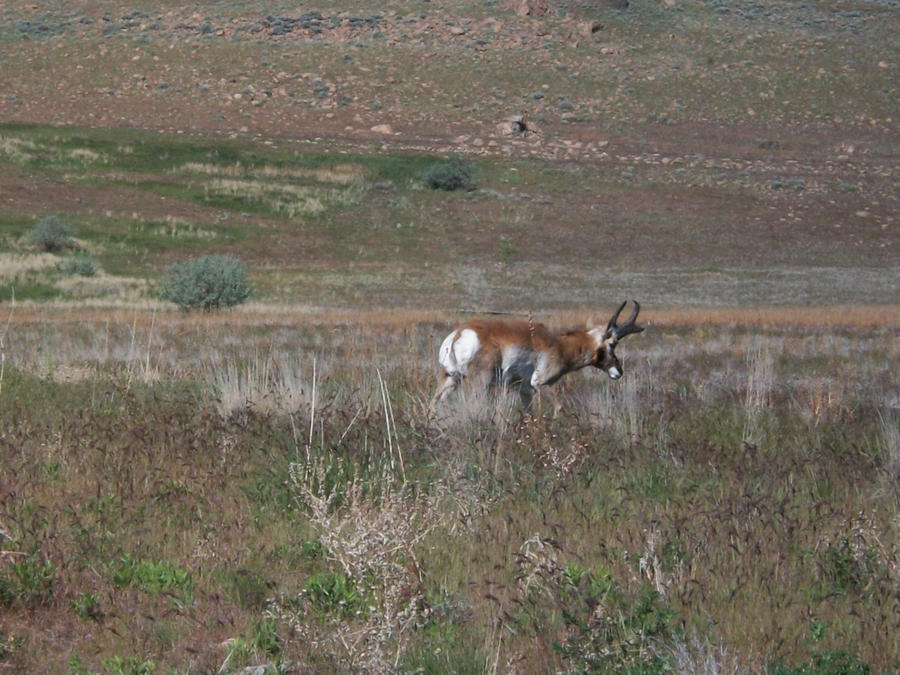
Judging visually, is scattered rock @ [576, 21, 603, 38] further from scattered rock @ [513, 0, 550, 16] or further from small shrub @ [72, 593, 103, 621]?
small shrub @ [72, 593, 103, 621]

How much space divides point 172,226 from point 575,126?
24135mm

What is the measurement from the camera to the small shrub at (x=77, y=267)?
106 feet

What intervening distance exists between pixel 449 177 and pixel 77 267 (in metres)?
17.5

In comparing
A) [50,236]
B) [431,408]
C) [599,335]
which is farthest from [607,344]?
[50,236]

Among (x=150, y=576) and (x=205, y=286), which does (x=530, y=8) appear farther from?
(x=150, y=576)

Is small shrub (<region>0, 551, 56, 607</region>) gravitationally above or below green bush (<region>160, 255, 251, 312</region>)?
above

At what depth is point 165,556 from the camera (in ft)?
18.9

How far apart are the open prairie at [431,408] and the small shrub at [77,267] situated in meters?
0.37

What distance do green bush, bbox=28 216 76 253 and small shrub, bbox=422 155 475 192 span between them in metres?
15.2

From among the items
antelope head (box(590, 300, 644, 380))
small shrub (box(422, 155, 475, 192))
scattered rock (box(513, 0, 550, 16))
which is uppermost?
scattered rock (box(513, 0, 550, 16))

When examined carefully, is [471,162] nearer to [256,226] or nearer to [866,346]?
[256,226]

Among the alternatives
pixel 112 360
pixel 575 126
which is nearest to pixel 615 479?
pixel 112 360

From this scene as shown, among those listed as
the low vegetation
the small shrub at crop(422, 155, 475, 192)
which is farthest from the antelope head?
the small shrub at crop(422, 155, 475, 192)

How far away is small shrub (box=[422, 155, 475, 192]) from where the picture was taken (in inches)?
1810
